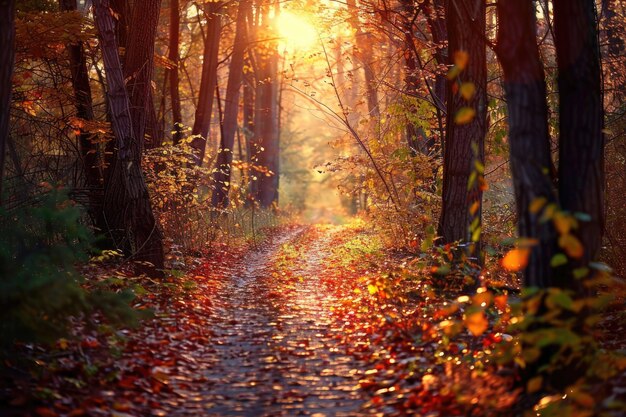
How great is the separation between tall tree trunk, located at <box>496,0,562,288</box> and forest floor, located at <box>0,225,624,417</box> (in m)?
0.92

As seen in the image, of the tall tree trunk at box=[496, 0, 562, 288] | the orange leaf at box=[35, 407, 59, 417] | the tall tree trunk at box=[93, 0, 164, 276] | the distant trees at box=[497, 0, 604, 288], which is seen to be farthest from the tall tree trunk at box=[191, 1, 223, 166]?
the orange leaf at box=[35, 407, 59, 417]

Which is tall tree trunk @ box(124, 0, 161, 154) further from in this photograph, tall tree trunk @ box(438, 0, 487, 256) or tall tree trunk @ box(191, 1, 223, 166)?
tall tree trunk @ box(191, 1, 223, 166)

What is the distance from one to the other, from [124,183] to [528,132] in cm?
769

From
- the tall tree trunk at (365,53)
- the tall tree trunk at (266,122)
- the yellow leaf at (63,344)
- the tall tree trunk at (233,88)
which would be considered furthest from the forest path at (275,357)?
the tall tree trunk at (266,122)

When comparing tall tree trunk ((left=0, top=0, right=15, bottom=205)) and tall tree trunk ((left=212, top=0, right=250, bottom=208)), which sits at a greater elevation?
tall tree trunk ((left=212, top=0, right=250, bottom=208))

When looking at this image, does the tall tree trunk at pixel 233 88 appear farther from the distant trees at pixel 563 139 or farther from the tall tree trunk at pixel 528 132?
the distant trees at pixel 563 139

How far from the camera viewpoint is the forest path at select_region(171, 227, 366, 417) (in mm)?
5762

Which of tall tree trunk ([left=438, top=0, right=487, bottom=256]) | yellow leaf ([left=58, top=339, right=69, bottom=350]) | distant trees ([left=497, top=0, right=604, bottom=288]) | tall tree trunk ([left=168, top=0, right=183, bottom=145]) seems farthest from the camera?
tall tree trunk ([left=168, top=0, right=183, bottom=145])

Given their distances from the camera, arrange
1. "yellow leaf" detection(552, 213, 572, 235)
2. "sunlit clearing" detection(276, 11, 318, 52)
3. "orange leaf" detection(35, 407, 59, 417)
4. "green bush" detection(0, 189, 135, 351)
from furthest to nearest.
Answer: "sunlit clearing" detection(276, 11, 318, 52) < "green bush" detection(0, 189, 135, 351) < "orange leaf" detection(35, 407, 59, 417) < "yellow leaf" detection(552, 213, 572, 235)

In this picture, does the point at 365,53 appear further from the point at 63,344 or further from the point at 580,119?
the point at 63,344

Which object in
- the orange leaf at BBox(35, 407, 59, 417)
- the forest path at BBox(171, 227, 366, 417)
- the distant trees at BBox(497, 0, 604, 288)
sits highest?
the distant trees at BBox(497, 0, 604, 288)

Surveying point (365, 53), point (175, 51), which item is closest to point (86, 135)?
point (175, 51)

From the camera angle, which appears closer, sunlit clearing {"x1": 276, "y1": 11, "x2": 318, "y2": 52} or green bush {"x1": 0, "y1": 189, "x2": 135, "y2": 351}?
green bush {"x1": 0, "y1": 189, "x2": 135, "y2": 351}

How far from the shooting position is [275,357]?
7176 mm
